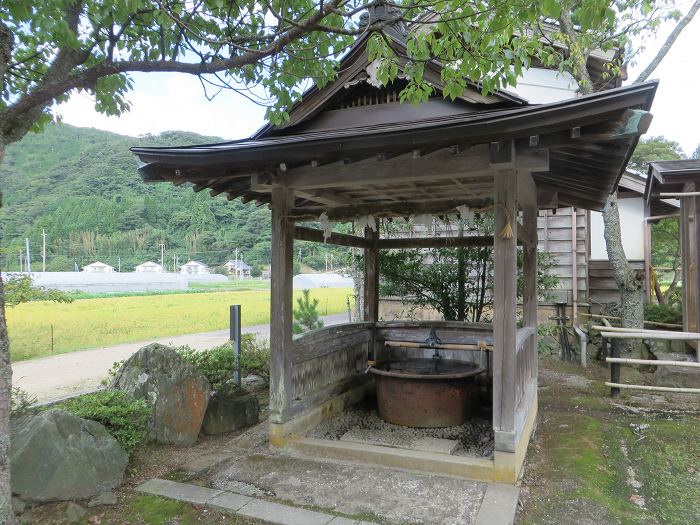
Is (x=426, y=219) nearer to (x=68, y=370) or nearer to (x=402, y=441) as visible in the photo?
(x=402, y=441)

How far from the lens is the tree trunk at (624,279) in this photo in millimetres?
9445

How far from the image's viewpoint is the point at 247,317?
23.1 m

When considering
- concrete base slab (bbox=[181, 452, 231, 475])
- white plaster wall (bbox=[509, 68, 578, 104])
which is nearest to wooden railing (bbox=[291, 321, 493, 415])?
concrete base slab (bbox=[181, 452, 231, 475])

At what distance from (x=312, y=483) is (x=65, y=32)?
378cm

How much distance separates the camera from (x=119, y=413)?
438 cm

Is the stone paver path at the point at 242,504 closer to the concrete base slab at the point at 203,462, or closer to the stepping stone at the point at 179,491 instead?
the stepping stone at the point at 179,491

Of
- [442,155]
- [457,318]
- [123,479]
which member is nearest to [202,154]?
[442,155]

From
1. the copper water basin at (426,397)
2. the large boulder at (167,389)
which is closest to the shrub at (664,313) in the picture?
the copper water basin at (426,397)

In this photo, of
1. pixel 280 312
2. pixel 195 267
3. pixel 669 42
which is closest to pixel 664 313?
pixel 669 42

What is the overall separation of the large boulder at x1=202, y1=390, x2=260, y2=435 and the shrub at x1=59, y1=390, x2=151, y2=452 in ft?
2.73

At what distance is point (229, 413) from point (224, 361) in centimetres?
137

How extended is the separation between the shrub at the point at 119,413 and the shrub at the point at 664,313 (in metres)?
10.1

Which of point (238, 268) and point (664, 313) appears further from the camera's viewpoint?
point (238, 268)

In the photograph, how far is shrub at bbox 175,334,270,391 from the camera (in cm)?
634
